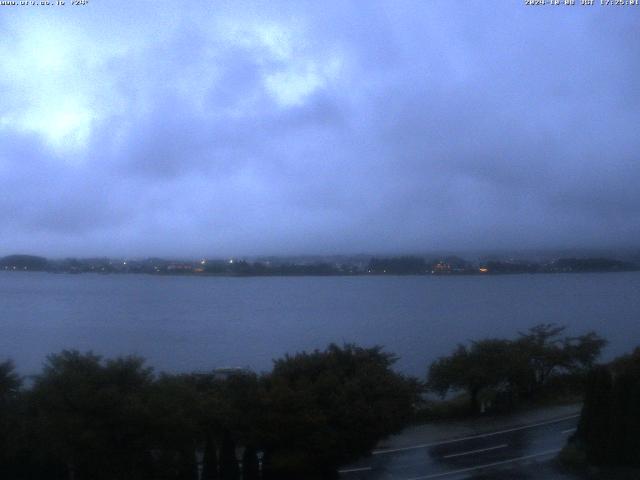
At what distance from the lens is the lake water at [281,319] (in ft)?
135

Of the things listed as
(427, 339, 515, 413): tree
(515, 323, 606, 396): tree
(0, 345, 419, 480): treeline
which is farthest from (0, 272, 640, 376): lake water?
(0, 345, 419, 480): treeline

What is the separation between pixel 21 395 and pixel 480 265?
199 feet

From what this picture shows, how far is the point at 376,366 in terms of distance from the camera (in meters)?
15.3

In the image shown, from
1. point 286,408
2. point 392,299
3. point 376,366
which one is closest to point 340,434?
point 286,408

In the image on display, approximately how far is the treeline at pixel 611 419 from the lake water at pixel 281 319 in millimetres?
19896

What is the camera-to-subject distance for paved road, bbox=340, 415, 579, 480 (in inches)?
592

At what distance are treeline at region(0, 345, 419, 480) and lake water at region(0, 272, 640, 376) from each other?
20011 millimetres

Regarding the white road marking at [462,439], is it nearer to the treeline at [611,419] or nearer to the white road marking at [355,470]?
the white road marking at [355,470]

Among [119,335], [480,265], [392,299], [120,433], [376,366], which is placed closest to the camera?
[120,433]

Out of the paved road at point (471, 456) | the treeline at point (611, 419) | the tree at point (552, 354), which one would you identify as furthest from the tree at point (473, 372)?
the treeline at point (611, 419)

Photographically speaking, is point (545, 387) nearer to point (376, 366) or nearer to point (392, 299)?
point (376, 366)

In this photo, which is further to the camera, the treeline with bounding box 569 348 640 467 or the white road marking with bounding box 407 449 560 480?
the white road marking with bounding box 407 449 560 480

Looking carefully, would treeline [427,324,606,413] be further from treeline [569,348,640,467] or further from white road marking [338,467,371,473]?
treeline [569,348,640,467]

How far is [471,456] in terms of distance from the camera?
16516 millimetres
